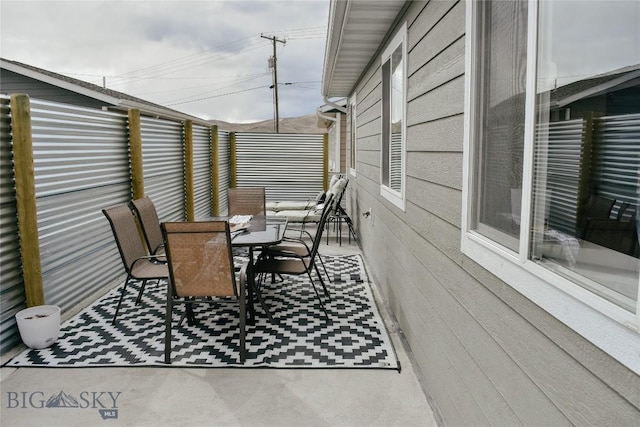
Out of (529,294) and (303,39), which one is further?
(303,39)

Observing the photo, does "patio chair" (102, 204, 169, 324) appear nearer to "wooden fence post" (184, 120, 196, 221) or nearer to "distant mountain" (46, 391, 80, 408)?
"distant mountain" (46, 391, 80, 408)

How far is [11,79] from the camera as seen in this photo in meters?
8.46

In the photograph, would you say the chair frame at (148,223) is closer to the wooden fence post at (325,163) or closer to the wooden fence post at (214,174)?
the wooden fence post at (214,174)

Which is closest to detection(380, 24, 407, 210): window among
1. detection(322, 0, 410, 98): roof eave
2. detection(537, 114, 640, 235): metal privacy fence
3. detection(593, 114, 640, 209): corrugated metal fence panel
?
detection(322, 0, 410, 98): roof eave

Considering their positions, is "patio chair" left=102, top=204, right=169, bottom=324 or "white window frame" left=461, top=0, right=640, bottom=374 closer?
"white window frame" left=461, top=0, right=640, bottom=374

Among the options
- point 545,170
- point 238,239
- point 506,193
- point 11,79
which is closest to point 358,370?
point 238,239

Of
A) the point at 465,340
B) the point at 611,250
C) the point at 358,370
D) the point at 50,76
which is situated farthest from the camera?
the point at 50,76

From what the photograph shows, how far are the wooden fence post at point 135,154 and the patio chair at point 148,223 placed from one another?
2.33ft

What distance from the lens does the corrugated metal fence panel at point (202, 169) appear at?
7738 mm

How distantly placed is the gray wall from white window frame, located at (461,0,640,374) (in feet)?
0.12

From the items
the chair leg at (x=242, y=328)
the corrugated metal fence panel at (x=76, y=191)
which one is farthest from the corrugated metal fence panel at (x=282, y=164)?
the chair leg at (x=242, y=328)

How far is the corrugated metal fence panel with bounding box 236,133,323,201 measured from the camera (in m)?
10.2

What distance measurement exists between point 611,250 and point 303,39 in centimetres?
2605

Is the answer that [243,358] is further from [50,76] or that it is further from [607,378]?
[50,76]
